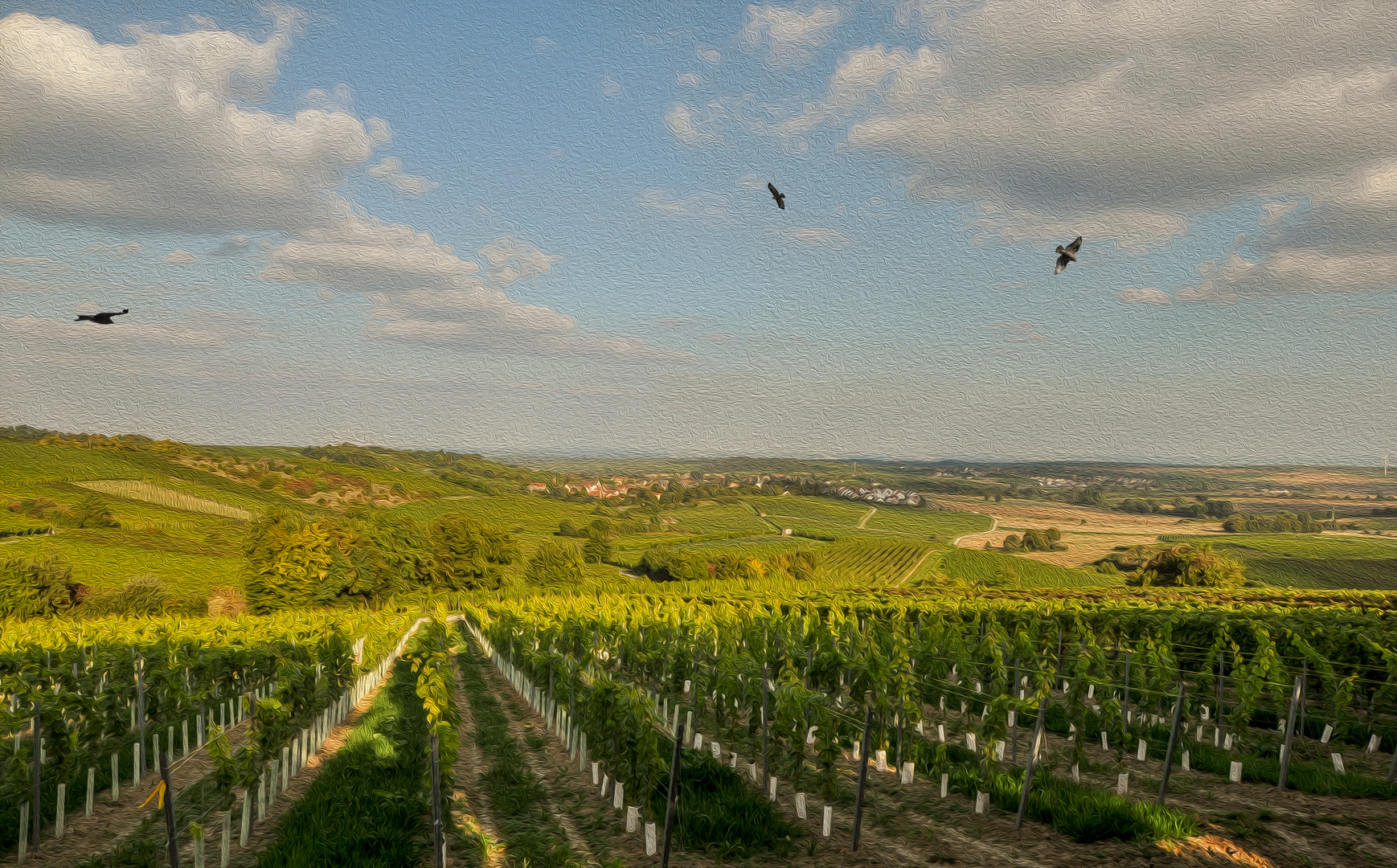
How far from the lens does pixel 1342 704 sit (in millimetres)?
14930

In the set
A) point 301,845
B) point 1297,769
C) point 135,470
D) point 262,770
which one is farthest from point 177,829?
point 135,470

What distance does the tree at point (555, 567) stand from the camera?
80.3 metres

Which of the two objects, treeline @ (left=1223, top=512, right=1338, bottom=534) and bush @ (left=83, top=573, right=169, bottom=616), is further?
treeline @ (left=1223, top=512, right=1338, bottom=534)

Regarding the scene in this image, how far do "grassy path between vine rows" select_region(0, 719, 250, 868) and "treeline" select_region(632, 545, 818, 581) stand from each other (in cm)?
6718

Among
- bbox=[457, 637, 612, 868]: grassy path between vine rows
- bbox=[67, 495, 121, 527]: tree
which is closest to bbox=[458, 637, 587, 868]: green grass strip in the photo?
bbox=[457, 637, 612, 868]: grassy path between vine rows

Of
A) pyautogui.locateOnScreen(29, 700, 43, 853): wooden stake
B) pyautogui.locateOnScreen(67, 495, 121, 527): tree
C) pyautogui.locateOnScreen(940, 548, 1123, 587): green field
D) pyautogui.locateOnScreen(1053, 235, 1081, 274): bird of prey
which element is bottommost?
pyautogui.locateOnScreen(940, 548, 1123, 587): green field

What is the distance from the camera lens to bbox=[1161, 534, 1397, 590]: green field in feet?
281

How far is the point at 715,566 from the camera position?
87.6 metres

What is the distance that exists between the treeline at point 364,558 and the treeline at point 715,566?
1670 centimetres

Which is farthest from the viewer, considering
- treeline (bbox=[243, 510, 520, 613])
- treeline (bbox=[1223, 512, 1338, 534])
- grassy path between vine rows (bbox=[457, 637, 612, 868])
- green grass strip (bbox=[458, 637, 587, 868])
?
treeline (bbox=[1223, 512, 1338, 534])

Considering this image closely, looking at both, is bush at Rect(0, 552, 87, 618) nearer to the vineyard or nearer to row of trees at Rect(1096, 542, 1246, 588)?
the vineyard

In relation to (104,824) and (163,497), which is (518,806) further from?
(163,497)

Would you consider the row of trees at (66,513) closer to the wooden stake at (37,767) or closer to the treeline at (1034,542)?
the wooden stake at (37,767)

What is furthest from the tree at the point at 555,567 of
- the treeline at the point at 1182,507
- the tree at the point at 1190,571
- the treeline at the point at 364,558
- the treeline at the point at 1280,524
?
the treeline at the point at 1182,507
